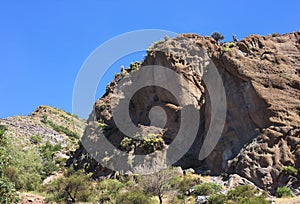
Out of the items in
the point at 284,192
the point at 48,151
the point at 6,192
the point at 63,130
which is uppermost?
the point at 63,130

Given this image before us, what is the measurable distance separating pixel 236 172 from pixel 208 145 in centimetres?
618

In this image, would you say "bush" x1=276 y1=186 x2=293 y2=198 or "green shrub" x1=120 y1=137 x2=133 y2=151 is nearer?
"bush" x1=276 y1=186 x2=293 y2=198

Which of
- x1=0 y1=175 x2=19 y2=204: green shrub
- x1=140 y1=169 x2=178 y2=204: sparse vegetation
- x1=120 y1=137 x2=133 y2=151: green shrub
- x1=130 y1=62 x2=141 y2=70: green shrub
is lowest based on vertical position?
x1=0 y1=175 x2=19 y2=204: green shrub

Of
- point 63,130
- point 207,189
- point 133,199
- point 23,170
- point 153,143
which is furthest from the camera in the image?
point 63,130

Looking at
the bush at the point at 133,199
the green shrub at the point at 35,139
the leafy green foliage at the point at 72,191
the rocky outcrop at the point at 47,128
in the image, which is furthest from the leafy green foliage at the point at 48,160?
the bush at the point at 133,199

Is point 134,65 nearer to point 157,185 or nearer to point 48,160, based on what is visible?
point 48,160

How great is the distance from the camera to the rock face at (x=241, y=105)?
28438 millimetres

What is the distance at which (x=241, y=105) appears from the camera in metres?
32.0

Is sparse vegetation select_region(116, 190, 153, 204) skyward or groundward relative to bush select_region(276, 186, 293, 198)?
groundward

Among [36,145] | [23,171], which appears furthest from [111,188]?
[36,145]

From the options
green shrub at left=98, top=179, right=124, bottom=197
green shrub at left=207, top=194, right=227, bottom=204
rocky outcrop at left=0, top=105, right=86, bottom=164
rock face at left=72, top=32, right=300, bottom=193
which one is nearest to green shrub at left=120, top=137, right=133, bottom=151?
rock face at left=72, top=32, right=300, bottom=193

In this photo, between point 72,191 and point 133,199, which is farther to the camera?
point 72,191

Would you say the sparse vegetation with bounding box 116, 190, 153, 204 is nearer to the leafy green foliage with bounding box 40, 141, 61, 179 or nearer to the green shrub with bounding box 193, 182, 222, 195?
the green shrub with bounding box 193, 182, 222, 195

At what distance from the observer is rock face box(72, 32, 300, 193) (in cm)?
2844
